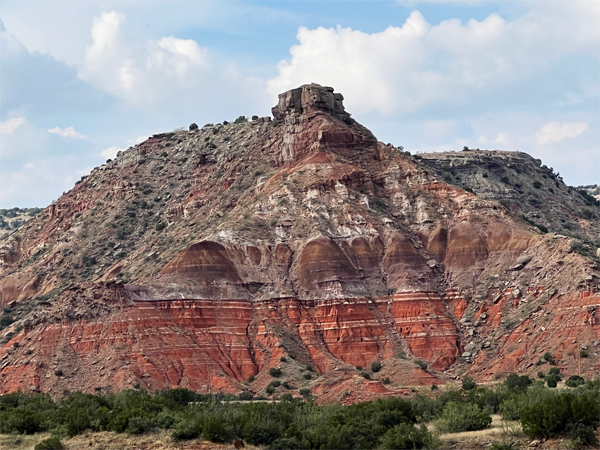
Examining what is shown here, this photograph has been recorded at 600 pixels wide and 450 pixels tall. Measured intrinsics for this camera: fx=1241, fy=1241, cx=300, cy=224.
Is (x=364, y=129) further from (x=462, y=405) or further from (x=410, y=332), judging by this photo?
(x=462, y=405)

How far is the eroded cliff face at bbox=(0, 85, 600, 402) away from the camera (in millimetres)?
122125

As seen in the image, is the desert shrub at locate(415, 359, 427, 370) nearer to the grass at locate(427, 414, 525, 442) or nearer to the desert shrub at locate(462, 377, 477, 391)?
the desert shrub at locate(462, 377, 477, 391)

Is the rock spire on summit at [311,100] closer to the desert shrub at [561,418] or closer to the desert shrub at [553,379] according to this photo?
the desert shrub at [553,379]

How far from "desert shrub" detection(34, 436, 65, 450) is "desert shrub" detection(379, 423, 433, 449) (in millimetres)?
19975

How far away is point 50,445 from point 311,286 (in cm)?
6275

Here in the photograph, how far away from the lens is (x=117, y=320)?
126000 millimetres

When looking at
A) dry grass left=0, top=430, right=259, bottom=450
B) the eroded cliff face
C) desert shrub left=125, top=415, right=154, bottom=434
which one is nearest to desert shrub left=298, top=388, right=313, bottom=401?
the eroded cliff face

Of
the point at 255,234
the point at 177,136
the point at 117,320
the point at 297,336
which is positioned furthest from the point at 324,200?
the point at 177,136

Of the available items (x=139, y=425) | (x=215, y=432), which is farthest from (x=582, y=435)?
(x=139, y=425)

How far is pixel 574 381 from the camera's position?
105 m

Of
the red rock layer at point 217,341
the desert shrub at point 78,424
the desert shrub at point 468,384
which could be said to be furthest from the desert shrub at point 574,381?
the desert shrub at point 78,424

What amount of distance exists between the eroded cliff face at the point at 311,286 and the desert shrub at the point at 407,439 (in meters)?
37.6

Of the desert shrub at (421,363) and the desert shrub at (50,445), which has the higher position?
the desert shrub at (421,363)

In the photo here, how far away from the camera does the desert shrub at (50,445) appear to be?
75050 mm
